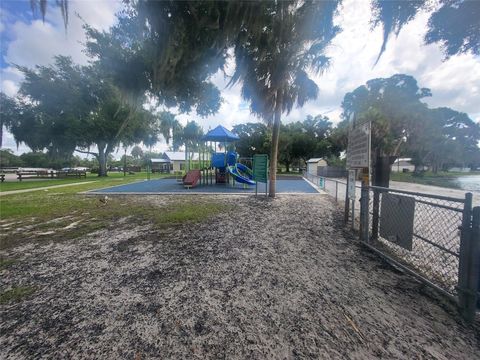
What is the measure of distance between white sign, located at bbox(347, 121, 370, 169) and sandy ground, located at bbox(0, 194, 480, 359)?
1.72 m

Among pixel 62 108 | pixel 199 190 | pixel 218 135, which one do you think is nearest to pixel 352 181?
pixel 199 190

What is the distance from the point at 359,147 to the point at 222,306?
4004 mm

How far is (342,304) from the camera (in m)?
2.15

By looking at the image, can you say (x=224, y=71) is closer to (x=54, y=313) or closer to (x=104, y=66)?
(x=104, y=66)

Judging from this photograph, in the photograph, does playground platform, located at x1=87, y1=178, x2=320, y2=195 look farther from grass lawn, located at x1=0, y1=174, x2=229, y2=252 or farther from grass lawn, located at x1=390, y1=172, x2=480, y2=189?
grass lawn, located at x1=390, y1=172, x2=480, y2=189

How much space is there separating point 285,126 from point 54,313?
144ft

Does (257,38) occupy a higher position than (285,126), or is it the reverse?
(285,126)

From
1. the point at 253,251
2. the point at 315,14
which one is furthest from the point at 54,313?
the point at 315,14

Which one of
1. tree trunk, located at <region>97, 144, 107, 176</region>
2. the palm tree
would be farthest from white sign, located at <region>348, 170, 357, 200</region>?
tree trunk, located at <region>97, 144, 107, 176</region>

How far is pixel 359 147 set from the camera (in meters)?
4.30

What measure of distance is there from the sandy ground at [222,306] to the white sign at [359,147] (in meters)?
1.72

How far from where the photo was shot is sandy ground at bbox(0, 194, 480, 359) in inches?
64.1

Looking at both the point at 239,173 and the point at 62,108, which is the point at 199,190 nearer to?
the point at 239,173

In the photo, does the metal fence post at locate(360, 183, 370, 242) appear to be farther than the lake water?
No
